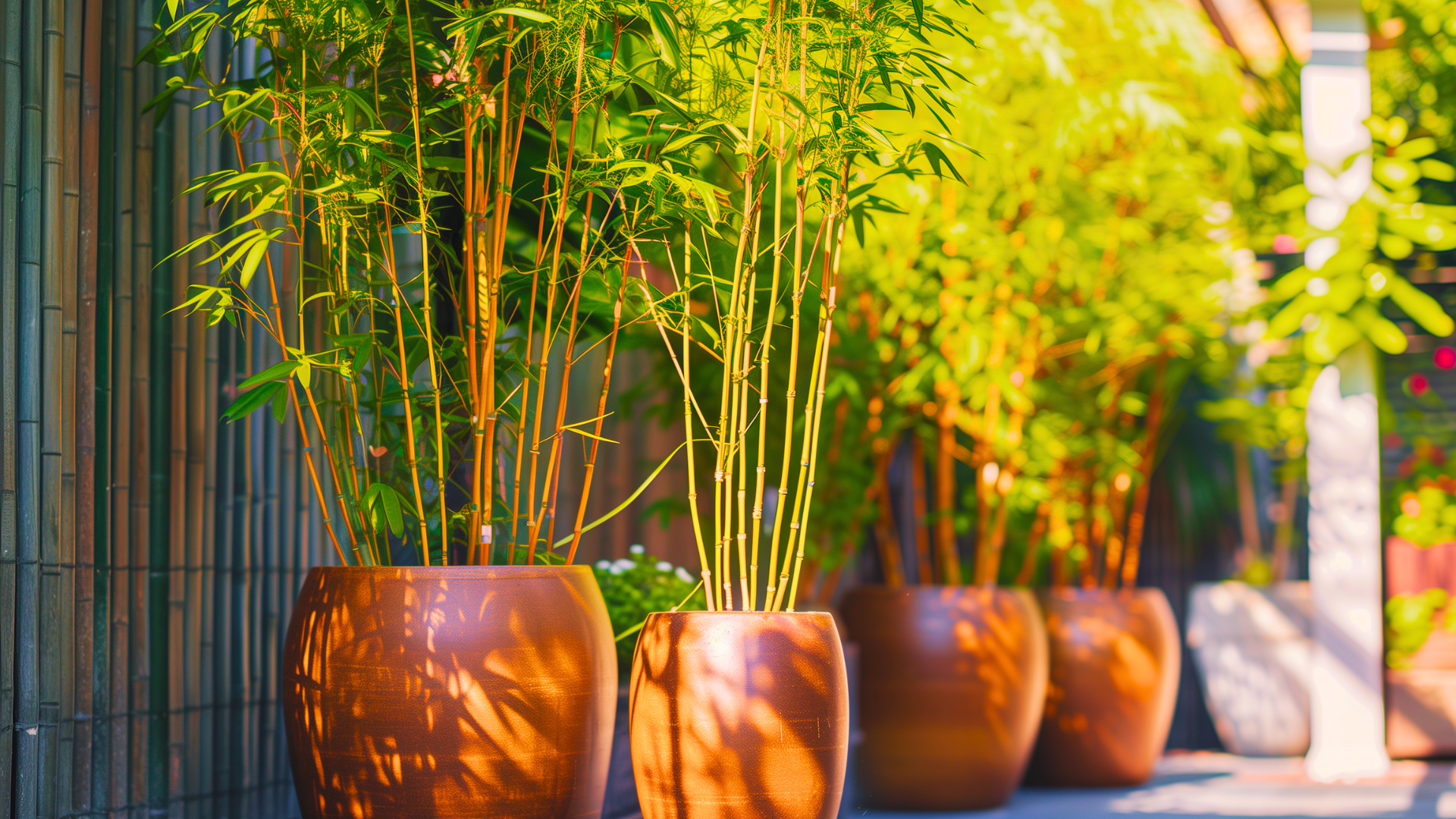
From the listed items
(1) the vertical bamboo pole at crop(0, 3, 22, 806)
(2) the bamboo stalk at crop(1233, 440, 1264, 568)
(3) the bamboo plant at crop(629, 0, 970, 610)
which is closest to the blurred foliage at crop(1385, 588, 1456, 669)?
(2) the bamboo stalk at crop(1233, 440, 1264, 568)

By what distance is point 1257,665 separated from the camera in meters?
4.25

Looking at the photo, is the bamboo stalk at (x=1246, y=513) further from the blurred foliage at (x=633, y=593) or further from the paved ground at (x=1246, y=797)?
the blurred foliage at (x=633, y=593)

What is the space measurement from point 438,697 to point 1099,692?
2362mm

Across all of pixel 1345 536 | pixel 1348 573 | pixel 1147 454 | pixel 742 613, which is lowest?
pixel 1348 573

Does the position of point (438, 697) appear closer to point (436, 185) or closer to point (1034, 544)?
point (436, 185)

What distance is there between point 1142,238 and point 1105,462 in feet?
1.94

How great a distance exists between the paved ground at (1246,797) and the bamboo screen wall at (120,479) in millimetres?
1629

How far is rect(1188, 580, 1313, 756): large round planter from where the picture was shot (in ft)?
13.8

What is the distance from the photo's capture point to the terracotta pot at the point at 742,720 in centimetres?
143

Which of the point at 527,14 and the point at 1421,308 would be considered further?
the point at 1421,308

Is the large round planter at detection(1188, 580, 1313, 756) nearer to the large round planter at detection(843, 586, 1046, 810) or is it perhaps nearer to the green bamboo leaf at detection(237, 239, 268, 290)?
the large round planter at detection(843, 586, 1046, 810)

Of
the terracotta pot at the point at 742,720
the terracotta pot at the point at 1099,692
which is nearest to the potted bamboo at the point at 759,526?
the terracotta pot at the point at 742,720

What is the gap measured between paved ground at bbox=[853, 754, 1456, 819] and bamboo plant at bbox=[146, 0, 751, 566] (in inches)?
68.2

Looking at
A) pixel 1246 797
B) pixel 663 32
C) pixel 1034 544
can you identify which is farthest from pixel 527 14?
pixel 1246 797
